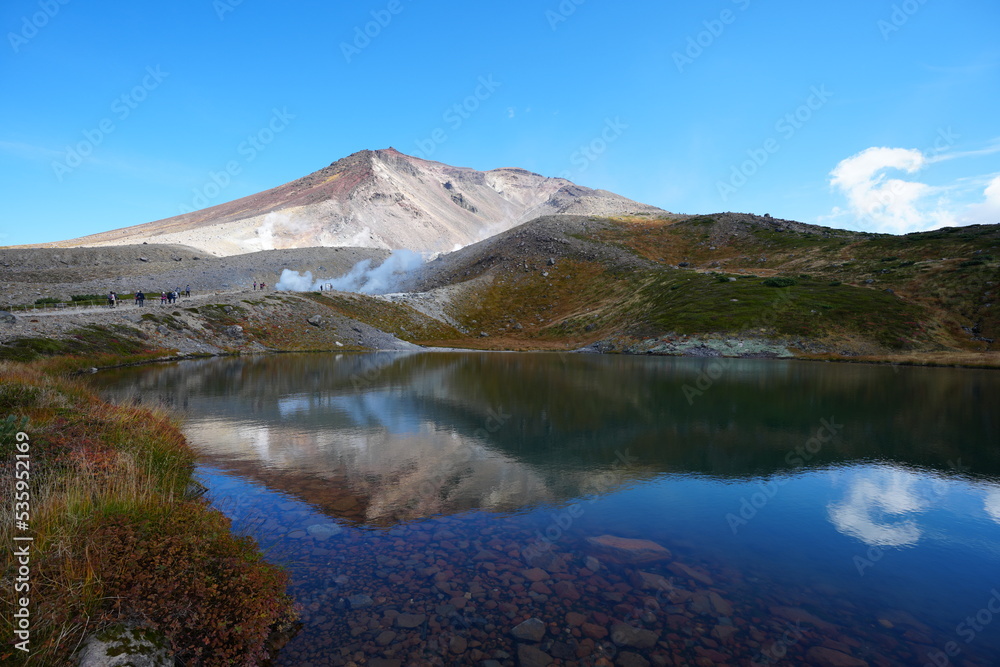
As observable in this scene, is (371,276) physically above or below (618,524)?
above

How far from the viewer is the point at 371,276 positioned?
517ft

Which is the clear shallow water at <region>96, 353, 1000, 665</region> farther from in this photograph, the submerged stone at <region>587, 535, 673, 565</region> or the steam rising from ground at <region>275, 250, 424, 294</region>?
the steam rising from ground at <region>275, 250, 424, 294</region>

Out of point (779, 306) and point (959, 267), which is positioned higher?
point (959, 267)

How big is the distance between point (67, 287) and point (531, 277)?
10913cm

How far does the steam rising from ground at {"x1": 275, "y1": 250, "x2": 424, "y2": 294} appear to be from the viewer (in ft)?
461

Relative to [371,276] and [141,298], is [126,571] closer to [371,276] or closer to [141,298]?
[141,298]

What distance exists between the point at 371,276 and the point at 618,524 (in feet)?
508

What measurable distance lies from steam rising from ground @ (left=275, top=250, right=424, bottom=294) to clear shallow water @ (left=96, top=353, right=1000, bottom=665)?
117652 millimetres

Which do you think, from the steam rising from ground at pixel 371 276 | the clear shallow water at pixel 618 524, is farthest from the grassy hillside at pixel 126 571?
the steam rising from ground at pixel 371 276

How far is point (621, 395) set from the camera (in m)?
34.6

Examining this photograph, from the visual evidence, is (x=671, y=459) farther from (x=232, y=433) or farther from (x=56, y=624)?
(x=232, y=433)

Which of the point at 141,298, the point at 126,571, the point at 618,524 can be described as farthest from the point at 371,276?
the point at 126,571

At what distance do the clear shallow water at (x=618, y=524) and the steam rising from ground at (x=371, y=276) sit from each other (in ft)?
386

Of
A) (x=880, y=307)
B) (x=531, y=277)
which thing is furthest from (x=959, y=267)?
(x=531, y=277)
